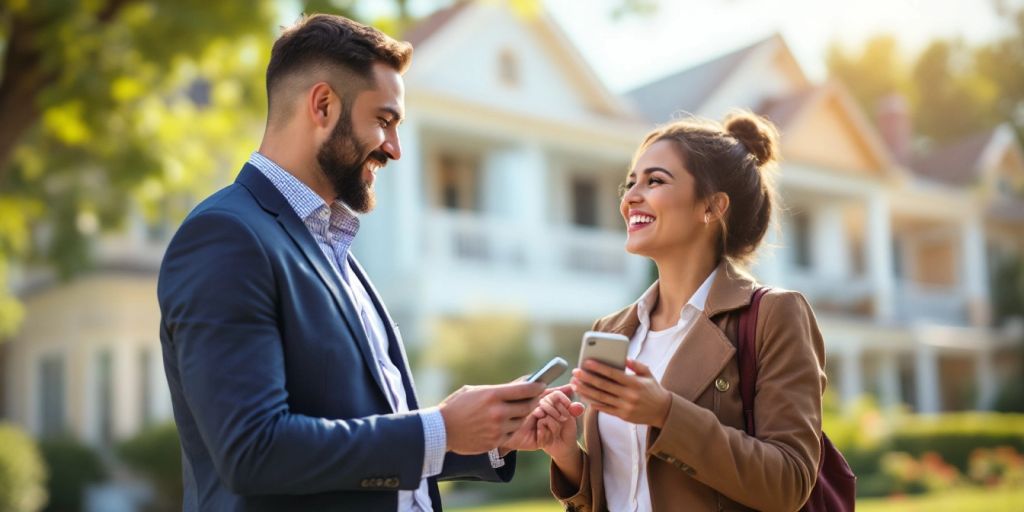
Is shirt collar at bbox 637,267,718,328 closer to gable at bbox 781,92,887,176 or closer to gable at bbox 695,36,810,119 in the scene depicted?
gable at bbox 695,36,810,119

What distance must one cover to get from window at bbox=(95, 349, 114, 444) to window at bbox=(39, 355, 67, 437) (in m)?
1.44

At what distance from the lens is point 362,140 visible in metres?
Answer: 3.24

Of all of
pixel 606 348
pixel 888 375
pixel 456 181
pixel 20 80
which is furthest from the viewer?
pixel 888 375

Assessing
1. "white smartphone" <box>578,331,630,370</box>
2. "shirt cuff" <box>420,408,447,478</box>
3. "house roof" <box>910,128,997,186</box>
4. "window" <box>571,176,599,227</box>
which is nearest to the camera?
"shirt cuff" <box>420,408,447,478</box>

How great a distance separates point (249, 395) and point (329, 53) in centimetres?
101

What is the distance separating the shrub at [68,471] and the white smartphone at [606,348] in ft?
61.9

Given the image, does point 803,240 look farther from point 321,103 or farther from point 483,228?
point 321,103

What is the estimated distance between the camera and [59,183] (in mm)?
15773

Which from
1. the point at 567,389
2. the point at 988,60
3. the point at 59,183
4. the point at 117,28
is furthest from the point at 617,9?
the point at 988,60

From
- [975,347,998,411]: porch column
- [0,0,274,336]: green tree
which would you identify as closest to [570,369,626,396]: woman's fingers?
[0,0,274,336]: green tree

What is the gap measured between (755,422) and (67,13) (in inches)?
406

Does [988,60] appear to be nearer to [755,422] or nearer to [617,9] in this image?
[617,9]

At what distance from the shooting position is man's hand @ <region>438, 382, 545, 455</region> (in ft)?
9.77

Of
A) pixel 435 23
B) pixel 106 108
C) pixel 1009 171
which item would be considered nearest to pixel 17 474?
pixel 106 108
